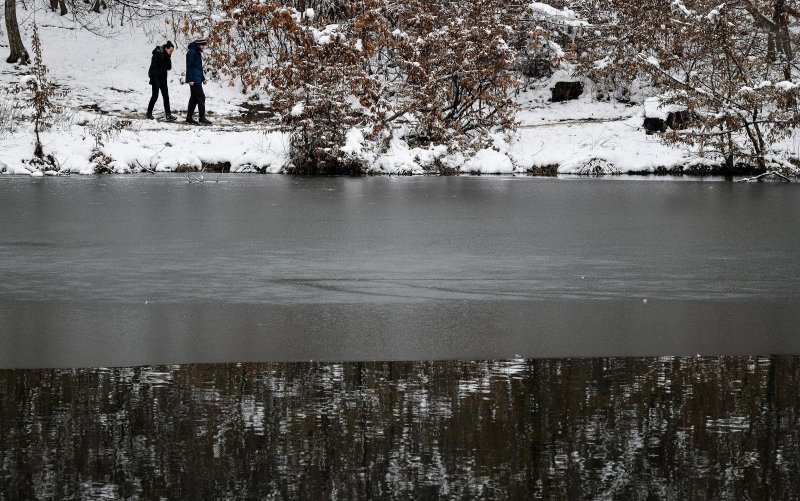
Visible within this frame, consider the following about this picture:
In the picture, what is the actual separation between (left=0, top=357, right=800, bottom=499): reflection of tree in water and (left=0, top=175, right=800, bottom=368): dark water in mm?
474

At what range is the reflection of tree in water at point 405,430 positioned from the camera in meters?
3.52

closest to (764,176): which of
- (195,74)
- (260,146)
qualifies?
(260,146)

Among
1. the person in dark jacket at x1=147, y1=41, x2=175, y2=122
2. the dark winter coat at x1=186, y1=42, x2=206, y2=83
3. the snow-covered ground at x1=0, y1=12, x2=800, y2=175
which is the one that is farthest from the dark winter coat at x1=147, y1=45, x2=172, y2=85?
the snow-covered ground at x1=0, y1=12, x2=800, y2=175

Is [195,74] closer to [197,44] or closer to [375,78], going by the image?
[197,44]

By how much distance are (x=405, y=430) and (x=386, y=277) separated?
14.8 ft

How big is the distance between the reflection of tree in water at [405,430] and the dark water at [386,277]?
0.47m

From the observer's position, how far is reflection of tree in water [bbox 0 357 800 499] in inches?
139

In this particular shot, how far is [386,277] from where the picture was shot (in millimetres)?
8602

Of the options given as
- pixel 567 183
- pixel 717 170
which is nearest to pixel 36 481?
pixel 567 183

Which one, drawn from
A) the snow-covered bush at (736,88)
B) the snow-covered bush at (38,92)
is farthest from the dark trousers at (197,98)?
the snow-covered bush at (736,88)

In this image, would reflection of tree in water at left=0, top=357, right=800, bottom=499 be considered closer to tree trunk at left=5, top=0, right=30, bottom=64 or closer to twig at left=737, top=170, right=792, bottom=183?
twig at left=737, top=170, right=792, bottom=183

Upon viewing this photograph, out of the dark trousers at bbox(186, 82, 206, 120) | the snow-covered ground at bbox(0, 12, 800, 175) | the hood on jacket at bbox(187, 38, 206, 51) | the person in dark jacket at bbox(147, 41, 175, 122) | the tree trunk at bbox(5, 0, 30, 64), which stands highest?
the tree trunk at bbox(5, 0, 30, 64)

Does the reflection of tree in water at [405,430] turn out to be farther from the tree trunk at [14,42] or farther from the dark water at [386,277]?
the tree trunk at [14,42]

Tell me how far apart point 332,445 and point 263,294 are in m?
3.88
